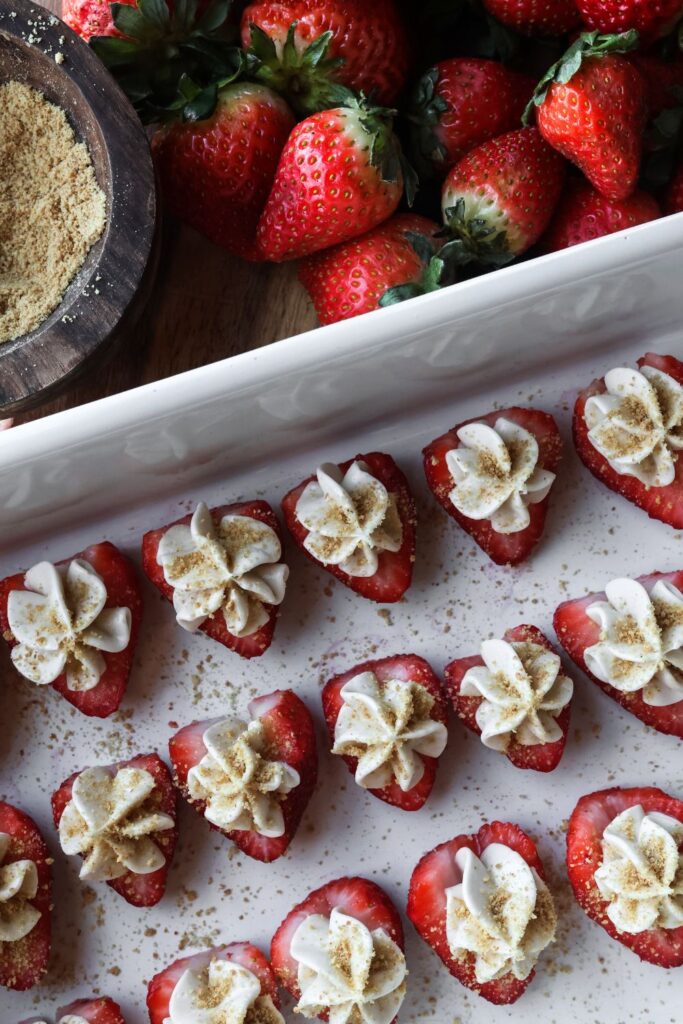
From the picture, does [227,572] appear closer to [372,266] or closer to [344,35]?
[372,266]

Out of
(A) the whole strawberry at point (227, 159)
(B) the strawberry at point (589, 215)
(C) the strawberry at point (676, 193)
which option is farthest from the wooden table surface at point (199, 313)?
(C) the strawberry at point (676, 193)

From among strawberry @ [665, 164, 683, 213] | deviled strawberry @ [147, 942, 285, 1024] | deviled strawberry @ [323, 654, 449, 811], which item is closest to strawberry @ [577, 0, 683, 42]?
strawberry @ [665, 164, 683, 213]

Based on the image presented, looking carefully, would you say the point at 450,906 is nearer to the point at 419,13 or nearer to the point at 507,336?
the point at 507,336

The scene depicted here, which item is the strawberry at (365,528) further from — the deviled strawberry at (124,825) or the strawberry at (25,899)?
the strawberry at (25,899)

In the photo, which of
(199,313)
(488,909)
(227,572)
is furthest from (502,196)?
(488,909)

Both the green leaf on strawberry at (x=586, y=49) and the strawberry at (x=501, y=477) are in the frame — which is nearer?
the green leaf on strawberry at (x=586, y=49)

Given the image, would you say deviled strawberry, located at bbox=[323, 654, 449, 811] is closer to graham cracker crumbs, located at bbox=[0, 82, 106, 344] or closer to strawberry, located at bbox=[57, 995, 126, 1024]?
strawberry, located at bbox=[57, 995, 126, 1024]
